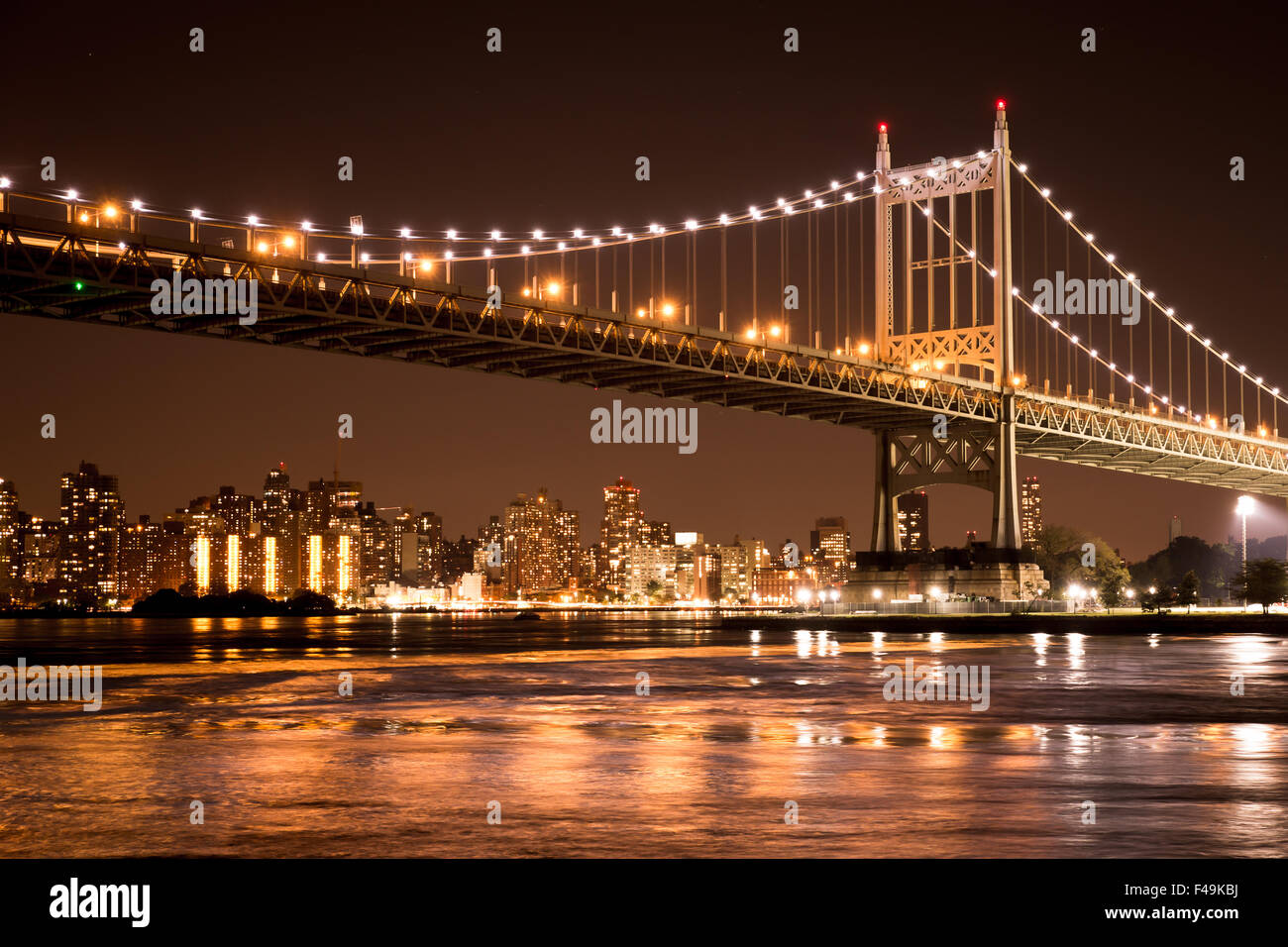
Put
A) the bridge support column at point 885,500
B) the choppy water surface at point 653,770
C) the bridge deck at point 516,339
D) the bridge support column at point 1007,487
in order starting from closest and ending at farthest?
1. the choppy water surface at point 653,770
2. the bridge deck at point 516,339
3. the bridge support column at point 1007,487
4. the bridge support column at point 885,500

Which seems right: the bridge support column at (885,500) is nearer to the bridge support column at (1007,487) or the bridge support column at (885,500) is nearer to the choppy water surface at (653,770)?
the bridge support column at (1007,487)

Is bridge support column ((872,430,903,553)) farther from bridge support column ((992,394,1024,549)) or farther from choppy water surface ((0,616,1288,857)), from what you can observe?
choppy water surface ((0,616,1288,857))

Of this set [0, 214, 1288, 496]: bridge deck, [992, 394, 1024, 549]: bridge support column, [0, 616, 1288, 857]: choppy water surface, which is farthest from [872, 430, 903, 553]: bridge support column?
[0, 616, 1288, 857]: choppy water surface

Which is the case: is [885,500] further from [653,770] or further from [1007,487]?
[653,770]

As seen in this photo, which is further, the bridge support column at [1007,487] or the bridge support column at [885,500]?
the bridge support column at [885,500]

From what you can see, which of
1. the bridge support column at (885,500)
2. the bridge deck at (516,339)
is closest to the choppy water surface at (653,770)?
the bridge deck at (516,339)
